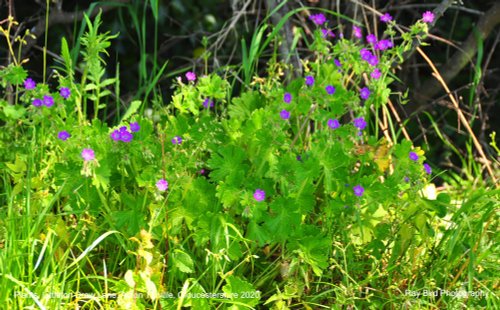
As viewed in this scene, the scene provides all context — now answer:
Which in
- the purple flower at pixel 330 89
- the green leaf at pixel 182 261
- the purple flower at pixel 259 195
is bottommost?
the green leaf at pixel 182 261

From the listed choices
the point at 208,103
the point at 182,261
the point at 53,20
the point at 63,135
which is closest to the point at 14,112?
the point at 63,135

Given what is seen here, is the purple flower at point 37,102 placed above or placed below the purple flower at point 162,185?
above

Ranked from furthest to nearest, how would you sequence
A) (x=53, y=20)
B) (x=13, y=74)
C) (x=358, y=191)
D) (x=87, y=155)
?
(x=53, y=20) → (x=13, y=74) → (x=358, y=191) → (x=87, y=155)

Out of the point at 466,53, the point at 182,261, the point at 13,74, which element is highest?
the point at 13,74

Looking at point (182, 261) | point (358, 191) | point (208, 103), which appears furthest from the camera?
point (208, 103)

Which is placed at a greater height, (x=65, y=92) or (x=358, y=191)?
(x=65, y=92)

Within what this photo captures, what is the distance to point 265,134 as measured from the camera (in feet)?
6.90

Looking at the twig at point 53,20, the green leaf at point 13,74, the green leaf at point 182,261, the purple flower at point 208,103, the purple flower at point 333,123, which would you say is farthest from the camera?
the twig at point 53,20

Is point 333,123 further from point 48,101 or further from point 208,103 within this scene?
point 48,101

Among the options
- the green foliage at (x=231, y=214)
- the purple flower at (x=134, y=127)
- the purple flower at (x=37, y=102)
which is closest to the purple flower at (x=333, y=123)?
the green foliage at (x=231, y=214)

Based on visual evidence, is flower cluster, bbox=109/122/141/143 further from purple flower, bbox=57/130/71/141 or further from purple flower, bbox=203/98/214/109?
purple flower, bbox=203/98/214/109

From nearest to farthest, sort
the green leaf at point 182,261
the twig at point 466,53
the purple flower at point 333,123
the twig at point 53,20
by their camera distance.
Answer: the green leaf at point 182,261 < the purple flower at point 333,123 < the twig at point 53,20 < the twig at point 466,53

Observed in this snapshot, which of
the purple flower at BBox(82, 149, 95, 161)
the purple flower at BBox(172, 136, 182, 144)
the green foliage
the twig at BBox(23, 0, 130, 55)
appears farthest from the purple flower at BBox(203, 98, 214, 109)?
the twig at BBox(23, 0, 130, 55)

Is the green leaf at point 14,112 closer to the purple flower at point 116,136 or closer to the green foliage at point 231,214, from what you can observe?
the green foliage at point 231,214
